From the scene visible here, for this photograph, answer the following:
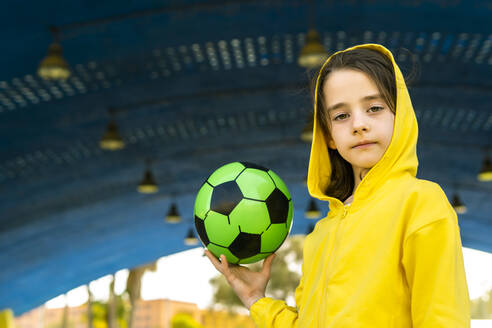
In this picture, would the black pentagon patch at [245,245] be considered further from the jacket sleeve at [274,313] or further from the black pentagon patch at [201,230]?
the jacket sleeve at [274,313]

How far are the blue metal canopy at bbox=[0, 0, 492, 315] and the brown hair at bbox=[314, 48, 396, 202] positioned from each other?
343mm

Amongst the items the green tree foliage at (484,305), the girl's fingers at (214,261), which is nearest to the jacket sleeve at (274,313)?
the girl's fingers at (214,261)

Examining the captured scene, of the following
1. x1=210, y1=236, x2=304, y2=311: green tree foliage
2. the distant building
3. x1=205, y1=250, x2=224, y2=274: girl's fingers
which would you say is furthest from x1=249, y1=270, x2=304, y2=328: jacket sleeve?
x1=210, y1=236, x2=304, y2=311: green tree foliage

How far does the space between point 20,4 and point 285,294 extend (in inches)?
1455

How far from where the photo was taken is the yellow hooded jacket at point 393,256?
1861 millimetres

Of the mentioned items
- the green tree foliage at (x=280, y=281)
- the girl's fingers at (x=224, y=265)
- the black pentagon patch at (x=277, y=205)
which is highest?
the black pentagon patch at (x=277, y=205)

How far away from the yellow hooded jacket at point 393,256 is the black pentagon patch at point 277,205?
20.2 inches

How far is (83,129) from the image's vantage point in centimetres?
1380

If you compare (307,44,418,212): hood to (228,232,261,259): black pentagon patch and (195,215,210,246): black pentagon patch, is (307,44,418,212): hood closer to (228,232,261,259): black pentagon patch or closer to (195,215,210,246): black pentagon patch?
(228,232,261,259): black pentagon patch

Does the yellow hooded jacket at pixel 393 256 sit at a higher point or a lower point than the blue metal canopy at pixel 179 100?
higher

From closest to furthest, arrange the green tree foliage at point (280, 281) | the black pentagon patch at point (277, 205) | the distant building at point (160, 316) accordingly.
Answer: the black pentagon patch at point (277, 205) → the green tree foliage at point (280, 281) → the distant building at point (160, 316)

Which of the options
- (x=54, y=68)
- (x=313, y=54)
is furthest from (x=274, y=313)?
(x=54, y=68)

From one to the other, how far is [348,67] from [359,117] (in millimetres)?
192

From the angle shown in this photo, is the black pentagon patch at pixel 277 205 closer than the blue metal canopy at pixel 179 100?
Yes
